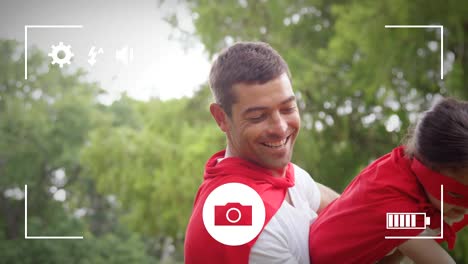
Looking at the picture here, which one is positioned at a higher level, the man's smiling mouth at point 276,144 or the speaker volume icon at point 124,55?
the speaker volume icon at point 124,55

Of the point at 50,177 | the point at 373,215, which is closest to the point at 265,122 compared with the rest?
the point at 373,215

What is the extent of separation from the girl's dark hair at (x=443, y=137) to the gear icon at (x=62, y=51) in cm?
74

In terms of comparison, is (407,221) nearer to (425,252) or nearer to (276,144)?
(425,252)

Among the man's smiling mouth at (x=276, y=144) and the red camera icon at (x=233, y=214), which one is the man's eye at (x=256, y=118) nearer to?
the man's smiling mouth at (x=276, y=144)

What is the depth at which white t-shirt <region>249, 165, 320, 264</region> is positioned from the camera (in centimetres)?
95

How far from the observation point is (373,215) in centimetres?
94

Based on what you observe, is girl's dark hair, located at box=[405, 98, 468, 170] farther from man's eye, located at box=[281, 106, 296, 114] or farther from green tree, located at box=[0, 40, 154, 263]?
green tree, located at box=[0, 40, 154, 263]

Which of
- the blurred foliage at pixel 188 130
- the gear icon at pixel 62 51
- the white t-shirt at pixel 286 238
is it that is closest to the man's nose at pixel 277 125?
the white t-shirt at pixel 286 238

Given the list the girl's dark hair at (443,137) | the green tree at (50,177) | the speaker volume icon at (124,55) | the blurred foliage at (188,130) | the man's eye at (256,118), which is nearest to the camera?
the girl's dark hair at (443,137)

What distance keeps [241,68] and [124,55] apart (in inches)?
23.1

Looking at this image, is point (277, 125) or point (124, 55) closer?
point (277, 125)

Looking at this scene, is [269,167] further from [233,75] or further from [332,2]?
[332,2]

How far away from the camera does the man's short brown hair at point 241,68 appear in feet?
3.17

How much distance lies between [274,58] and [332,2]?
3939mm
